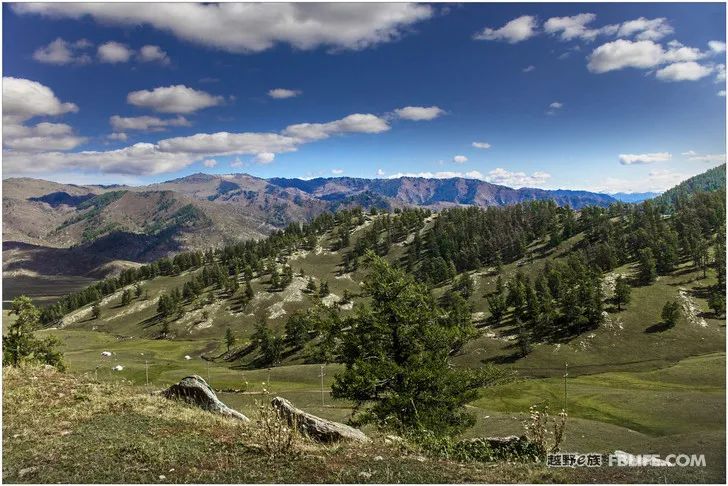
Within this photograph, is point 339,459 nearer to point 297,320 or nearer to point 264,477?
point 264,477

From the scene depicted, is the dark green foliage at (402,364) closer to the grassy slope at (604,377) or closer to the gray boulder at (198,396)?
the gray boulder at (198,396)

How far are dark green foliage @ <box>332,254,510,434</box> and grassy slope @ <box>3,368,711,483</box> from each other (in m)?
9.41

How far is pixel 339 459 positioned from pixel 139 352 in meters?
203

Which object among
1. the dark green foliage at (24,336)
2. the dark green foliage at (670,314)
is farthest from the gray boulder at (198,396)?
the dark green foliage at (670,314)

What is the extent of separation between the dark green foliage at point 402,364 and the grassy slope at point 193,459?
941cm

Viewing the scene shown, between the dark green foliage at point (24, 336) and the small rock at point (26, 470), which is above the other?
the small rock at point (26, 470)

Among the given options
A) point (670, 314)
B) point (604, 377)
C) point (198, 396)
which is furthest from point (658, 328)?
point (198, 396)

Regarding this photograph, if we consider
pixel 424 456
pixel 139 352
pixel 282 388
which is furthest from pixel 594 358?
pixel 139 352

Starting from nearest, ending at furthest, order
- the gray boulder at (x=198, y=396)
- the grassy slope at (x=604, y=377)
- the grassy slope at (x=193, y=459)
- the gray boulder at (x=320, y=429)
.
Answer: the grassy slope at (x=193, y=459) < the gray boulder at (x=320, y=429) < the gray boulder at (x=198, y=396) < the grassy slope at (x=604, y=377)

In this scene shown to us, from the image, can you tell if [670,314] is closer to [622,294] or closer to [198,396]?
[622,294]

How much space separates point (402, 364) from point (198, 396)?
13.1 meters

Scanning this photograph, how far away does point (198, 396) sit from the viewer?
81.2ft

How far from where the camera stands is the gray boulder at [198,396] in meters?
24.1

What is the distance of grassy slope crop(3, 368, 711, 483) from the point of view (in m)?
13.7
